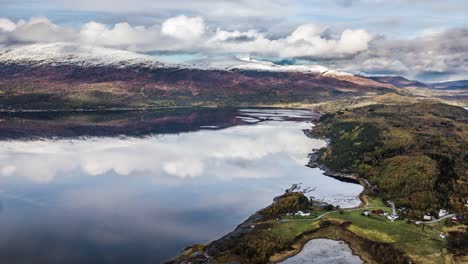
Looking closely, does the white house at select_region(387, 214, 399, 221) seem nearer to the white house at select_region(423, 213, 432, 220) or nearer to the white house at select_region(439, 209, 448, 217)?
the white house at select_region(423, 213, 432, 220)

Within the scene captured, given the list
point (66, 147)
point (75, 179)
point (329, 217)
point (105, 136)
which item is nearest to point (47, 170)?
point (75, 179)

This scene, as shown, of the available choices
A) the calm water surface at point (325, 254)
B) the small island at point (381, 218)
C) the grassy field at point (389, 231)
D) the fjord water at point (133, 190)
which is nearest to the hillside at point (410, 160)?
the small island at point (381, 218)

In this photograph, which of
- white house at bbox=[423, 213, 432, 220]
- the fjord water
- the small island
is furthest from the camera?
white house at bbox=[423, 213, 432, 220]

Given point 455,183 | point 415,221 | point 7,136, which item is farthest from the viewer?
point 7,136

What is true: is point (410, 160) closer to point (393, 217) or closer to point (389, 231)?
point (393, 217)

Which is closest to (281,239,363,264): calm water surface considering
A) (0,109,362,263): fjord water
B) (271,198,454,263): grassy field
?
(271,198,454,263): grassy field

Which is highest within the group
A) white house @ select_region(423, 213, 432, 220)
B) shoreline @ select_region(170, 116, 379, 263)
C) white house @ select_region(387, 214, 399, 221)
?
white house @ select_region(423, 213, 432, 220)

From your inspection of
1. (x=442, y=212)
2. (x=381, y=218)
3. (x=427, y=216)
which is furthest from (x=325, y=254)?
(x=442, y=212)

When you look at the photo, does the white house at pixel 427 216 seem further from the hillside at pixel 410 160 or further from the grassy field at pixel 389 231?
the grassy field at pixel 389 231

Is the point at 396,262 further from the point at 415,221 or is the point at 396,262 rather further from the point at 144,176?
the point at 144,176
